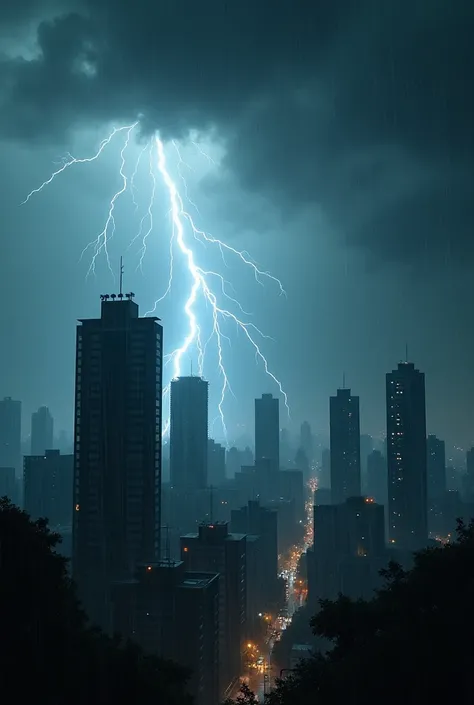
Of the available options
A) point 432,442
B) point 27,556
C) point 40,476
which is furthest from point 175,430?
point 27,556

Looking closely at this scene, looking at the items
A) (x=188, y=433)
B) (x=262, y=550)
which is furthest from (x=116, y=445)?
(x=188, y=433)

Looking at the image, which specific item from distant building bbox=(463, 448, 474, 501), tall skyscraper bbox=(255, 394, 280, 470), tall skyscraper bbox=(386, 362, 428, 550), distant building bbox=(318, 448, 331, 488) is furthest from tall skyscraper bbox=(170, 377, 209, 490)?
distant building bbox=(318, 448, 331, 488)

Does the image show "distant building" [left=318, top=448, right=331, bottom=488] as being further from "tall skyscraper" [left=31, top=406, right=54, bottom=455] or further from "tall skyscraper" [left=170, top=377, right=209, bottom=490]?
"tall skyscraper" [left=31, top=406, right=54, bottom=455]

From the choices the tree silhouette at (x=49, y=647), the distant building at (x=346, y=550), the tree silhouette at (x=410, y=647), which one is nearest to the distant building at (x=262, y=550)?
the distant building at (x=346, y=550)

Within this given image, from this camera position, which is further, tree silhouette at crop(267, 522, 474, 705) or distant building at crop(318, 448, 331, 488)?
distant building at crop(318, 448, 331, 488)

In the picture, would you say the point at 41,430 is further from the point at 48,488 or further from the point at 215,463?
the point at 48,488

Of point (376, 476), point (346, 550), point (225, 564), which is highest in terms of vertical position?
point (376, 476)
